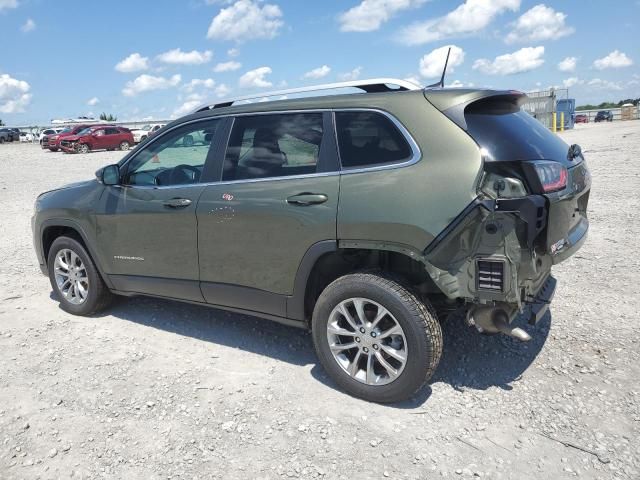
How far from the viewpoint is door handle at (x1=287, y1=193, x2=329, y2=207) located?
325 centimetres

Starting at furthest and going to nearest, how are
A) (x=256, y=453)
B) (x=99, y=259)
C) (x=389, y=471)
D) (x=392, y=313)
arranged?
(x=99, y=259)
(x=392, y=313)
(x=256, y=453)
(x=389, y=471)

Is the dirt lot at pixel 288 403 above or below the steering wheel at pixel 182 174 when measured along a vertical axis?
below

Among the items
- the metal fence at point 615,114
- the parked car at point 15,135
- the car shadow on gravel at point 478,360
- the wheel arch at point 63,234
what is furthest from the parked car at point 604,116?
the wheel arch at point 63,234

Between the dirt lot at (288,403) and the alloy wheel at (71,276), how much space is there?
0.24m

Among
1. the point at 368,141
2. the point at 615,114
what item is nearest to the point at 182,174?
the point at 368,141

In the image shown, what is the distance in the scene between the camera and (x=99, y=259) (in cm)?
457

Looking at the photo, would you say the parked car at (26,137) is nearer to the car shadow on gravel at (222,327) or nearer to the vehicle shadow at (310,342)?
the car shadow on gravel at (222,327)

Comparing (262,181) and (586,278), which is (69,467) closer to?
(262,181)

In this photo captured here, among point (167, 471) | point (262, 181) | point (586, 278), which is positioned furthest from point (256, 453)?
point (586, 278)

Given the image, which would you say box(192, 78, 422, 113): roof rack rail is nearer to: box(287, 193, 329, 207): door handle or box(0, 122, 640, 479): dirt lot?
box(287, 193, 329, 207): door handle

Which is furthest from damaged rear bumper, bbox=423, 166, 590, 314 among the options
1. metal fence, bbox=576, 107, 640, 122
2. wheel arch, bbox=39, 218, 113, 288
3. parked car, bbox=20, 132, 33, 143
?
metal fence, bbox=576, 107, 640, 122

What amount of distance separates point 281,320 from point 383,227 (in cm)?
113

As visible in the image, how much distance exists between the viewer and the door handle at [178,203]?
3873 mm

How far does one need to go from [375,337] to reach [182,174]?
6.79ft
